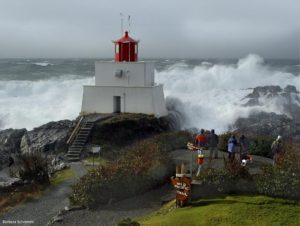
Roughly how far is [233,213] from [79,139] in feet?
38.2

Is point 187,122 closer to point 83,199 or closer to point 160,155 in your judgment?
point 160,155

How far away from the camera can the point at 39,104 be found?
33.4m

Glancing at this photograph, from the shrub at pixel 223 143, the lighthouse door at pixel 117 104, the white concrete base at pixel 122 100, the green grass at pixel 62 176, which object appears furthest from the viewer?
the lighthouse door at pixel 117 104

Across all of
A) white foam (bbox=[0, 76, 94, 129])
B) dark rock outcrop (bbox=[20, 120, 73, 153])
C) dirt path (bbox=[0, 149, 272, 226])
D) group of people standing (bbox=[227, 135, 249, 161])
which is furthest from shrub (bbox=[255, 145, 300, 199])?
white foam (bbox=[0, 76, 94, 129])

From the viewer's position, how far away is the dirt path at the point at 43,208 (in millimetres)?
12263

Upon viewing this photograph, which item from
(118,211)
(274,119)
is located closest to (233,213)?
(118,211)

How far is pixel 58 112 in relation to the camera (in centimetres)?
2939

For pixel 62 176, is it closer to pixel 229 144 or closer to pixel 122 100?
pixel 229 144

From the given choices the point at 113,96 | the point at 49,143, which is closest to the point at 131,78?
the point at 113,96

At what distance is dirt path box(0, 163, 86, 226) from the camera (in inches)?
483

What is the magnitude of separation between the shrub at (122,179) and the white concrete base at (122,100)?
8215mm

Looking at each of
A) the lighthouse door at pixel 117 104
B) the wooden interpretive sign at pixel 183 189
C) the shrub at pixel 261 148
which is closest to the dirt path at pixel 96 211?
the shrub at pixel 261 148

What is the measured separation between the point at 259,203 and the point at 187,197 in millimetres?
1603

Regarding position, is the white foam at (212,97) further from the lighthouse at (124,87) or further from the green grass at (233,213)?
the green grass at (233,213)
